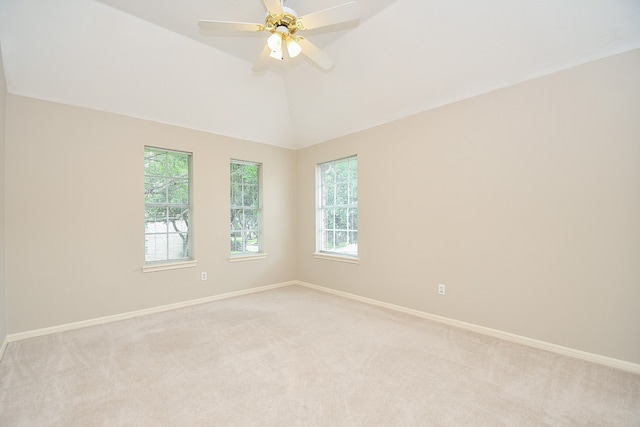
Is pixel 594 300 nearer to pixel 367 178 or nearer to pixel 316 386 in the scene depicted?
pixel 316 386

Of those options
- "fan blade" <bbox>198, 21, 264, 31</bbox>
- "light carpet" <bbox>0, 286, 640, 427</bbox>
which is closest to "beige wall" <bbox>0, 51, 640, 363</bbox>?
"light carpet" <bbox>0, 286, 640, 427</bbox>

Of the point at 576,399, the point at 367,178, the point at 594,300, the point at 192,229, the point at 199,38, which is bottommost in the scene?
the point at 576,399

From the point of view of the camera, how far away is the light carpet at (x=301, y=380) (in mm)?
1736

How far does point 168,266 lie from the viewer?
12.5 feet

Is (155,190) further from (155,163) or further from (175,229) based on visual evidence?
(175,229)

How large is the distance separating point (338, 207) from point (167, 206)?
8.09 feet

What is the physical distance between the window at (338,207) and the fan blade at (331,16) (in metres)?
2.35

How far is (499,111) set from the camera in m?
2.84

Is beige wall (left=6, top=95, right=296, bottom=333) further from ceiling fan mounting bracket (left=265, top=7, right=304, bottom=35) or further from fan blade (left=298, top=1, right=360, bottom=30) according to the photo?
fan blade (left=298, top=1, right=360, bottom=30)

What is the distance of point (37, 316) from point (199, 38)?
338cm

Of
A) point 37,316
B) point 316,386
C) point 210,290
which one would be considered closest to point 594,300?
point 316,386

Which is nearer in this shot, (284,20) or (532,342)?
(284,20)

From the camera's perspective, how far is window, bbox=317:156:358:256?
4.42m

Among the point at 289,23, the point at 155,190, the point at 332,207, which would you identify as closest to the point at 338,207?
the point at 332,207
